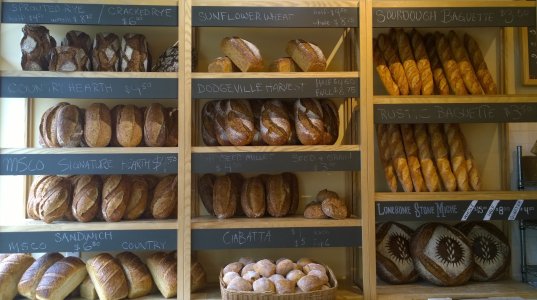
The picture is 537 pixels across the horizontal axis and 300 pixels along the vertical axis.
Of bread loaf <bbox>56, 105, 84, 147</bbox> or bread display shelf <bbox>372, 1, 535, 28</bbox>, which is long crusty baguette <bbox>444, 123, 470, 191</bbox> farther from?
bread loaf <bbox>56, 105, 84, 147</bbox>

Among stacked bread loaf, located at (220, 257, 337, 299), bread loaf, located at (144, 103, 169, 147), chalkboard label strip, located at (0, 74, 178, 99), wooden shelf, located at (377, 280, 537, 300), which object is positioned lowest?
wooden shelf, located at (377, 280, 537, 300)

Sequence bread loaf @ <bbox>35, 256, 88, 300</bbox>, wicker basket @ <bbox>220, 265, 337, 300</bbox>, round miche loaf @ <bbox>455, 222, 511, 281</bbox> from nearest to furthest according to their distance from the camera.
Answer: wicker basket @ <bbox>220, 265, 337, 300</bbox> → bread loaf @ <bbox>35, 256, 88, 300</bbox> → round miche loaf @ <bbox>455, 222, 511, 281</bbox>

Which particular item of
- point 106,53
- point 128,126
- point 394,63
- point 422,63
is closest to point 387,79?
point 394,63

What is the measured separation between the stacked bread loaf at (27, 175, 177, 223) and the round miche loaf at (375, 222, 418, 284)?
1102 mm

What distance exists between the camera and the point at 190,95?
1.93 metres

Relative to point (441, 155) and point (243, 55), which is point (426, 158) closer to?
point (441, 155)

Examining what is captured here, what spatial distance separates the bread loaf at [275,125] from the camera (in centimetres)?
200

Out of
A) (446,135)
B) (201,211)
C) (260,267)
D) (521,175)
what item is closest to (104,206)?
(201,211)

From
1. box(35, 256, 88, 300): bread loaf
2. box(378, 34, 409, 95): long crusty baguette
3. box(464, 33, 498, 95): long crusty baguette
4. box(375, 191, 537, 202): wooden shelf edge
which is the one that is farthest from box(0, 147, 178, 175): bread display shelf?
box(464, 33, 498, 95): long crusty baguette

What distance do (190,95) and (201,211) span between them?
2.22 feet

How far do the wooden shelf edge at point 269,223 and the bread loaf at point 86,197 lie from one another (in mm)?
494

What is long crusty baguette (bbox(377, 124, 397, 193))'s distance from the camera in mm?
2084

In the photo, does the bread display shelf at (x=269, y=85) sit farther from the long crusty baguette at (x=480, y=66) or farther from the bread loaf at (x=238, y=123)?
the long crusty baguette at (x=480, y=66)

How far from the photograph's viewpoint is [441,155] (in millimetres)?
2105
